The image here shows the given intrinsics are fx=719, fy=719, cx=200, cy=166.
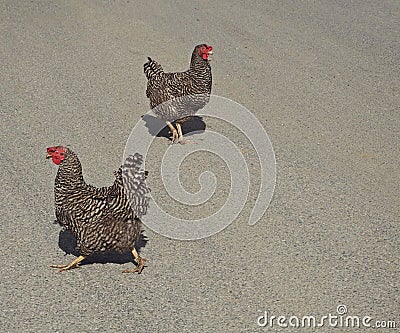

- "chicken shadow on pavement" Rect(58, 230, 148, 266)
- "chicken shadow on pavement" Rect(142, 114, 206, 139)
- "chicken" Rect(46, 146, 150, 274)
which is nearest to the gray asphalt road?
"chicken shadow on pavement" Rect(58, 230, 148, 266)

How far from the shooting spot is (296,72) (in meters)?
10.7

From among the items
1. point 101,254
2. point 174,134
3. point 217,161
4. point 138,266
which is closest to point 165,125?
point 174,134

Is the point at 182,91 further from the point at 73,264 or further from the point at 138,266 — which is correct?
the point at 73,264

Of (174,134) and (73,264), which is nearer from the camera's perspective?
(73,264)

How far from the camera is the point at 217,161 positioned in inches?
316

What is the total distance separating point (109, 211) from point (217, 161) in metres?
2.57

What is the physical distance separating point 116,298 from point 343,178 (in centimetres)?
311

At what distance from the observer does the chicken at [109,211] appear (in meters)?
5.64

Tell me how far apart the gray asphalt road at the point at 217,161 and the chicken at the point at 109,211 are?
373mm

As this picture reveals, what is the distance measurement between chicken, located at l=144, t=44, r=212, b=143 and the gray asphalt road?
40 centimetres

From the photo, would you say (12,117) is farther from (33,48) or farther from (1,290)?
→ (1,290)

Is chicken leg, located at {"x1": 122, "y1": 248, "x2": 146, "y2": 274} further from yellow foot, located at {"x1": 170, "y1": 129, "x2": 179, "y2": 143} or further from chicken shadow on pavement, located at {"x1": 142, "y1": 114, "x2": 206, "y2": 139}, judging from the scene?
chicken shadow on pavement, located at {"x1": 142, "y1": 114, "x2": 206, "y2": 139}

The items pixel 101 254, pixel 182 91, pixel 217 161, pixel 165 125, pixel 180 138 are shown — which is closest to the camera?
pixel 101 254

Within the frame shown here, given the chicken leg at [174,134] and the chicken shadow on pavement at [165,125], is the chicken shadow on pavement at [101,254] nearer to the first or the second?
the chicken leg at [174,134]
